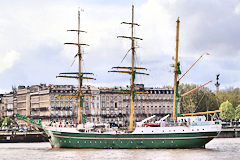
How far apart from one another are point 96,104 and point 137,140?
88.2 meters

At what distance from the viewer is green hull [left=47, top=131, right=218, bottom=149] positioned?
3494 inches

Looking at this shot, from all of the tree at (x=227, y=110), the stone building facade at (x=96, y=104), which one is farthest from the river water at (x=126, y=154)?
the tree at (x=227, y=110)

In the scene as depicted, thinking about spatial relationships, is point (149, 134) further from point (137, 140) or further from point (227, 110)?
point (227, 110)

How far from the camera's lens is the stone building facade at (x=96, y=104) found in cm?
17312

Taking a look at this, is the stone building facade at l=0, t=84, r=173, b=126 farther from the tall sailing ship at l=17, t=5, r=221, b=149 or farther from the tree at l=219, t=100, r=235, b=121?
the tall sailing ship at l=17, t=5, r=221, b=149

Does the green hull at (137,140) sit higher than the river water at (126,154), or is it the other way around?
the green hull at (137,140)

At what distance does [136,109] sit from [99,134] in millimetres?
86960

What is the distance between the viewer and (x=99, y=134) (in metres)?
91.5

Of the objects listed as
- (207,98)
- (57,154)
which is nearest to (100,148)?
(57,154)

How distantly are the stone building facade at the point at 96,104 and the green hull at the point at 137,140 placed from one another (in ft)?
237

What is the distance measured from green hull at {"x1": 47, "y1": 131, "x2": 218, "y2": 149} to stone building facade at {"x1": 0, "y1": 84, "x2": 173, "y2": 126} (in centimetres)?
7228

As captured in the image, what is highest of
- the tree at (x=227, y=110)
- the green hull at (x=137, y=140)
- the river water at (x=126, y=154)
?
the tree at (x=227, y=110)

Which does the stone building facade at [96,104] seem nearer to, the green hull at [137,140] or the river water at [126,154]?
the green hull at [137,140]

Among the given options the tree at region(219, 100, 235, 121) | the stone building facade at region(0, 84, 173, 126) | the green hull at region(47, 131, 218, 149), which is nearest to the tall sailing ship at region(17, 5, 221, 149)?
the green hull at region(47, 131, 218, 149)
